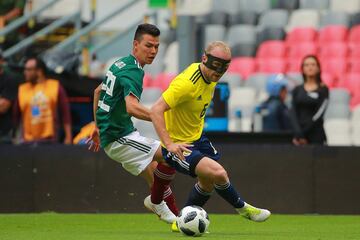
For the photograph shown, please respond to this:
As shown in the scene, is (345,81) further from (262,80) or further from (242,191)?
(242,191)

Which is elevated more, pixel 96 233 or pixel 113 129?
pixel 113 129

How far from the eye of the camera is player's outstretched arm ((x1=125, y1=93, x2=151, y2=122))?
1219 centimetres

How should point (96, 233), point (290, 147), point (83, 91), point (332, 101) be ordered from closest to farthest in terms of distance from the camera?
point (96, 233) → point (290, 147) → point (83, 91) → point (332, 101)

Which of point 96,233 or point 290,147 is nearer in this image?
point 96,233

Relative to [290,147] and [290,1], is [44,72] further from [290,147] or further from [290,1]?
[290,1]

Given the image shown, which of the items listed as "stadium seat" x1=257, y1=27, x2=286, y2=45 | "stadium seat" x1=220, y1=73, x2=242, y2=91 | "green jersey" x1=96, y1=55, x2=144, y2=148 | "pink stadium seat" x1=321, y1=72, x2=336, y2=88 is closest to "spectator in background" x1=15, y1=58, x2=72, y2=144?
"green jersey" x1=96, y1=55, x2=144, y2=148

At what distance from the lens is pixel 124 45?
25672 millimetres

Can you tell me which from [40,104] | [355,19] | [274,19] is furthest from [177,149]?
[274,19]

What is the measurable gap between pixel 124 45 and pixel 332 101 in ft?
17.9

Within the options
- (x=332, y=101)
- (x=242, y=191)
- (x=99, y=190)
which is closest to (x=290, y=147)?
(x=242, y=191)

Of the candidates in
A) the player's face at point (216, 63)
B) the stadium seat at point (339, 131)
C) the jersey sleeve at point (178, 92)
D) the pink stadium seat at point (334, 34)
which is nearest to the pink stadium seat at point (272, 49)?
the pink stadium seat at point (334, 34)

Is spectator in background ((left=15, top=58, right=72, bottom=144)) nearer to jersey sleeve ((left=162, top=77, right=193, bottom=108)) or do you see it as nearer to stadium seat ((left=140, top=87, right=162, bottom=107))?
jersey sleeve ((left=162, top=77, right=193, bottom=108))

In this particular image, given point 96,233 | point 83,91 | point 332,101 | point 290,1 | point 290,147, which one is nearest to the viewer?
point 96,233

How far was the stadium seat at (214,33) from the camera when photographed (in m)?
24.1
